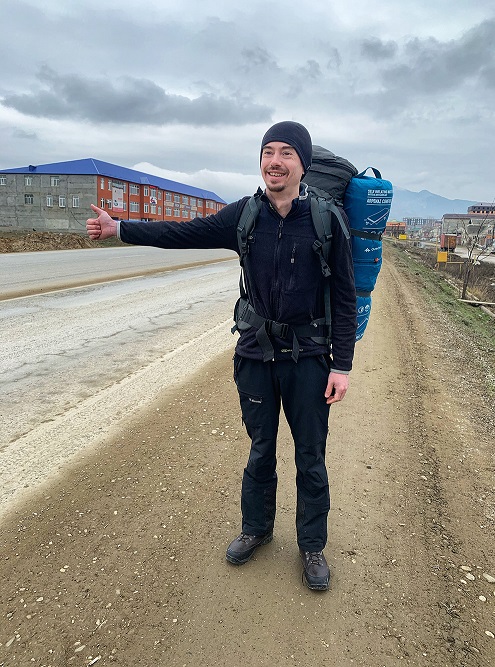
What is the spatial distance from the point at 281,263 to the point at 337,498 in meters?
1.82

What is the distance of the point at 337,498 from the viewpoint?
3312mm

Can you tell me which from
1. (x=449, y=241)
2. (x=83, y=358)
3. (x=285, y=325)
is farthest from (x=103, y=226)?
(x=449, y=241)

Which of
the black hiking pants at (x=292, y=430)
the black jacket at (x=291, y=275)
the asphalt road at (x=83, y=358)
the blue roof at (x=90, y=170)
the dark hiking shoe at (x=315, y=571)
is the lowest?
the asphalt road at (x=83, y=358)

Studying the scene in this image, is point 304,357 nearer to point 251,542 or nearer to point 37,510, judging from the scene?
point 251,542

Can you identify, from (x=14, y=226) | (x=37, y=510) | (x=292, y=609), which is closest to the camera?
(x=292, y=609)

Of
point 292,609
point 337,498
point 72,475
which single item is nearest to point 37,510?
point 72,475

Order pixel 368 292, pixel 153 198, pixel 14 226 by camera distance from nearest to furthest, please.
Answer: pixel 368 292
pixel 14 226
pixel 153 198

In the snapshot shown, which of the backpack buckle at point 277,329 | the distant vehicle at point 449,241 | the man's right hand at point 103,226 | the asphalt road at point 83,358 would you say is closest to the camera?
the backpack buckle at point 277,329

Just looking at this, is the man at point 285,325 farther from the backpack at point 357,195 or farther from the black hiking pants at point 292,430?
the backpack at point 357,195

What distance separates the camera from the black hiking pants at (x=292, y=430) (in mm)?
2457

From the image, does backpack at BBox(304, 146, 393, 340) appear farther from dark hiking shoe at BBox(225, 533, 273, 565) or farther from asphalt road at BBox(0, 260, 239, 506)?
asphalt road at BBox(0, 260, 239, 506)

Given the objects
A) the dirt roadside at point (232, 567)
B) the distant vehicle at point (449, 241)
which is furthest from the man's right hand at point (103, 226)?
the distant vehicle at point (449, 241)

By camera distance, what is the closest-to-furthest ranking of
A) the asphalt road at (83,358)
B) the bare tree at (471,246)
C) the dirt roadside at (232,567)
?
the dirt roadside at (232,567) → the asphalt road at (83,358) → the bare tree at (471,246)

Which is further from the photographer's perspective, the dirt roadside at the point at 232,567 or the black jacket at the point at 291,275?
the black jacket at the point at 291,275
